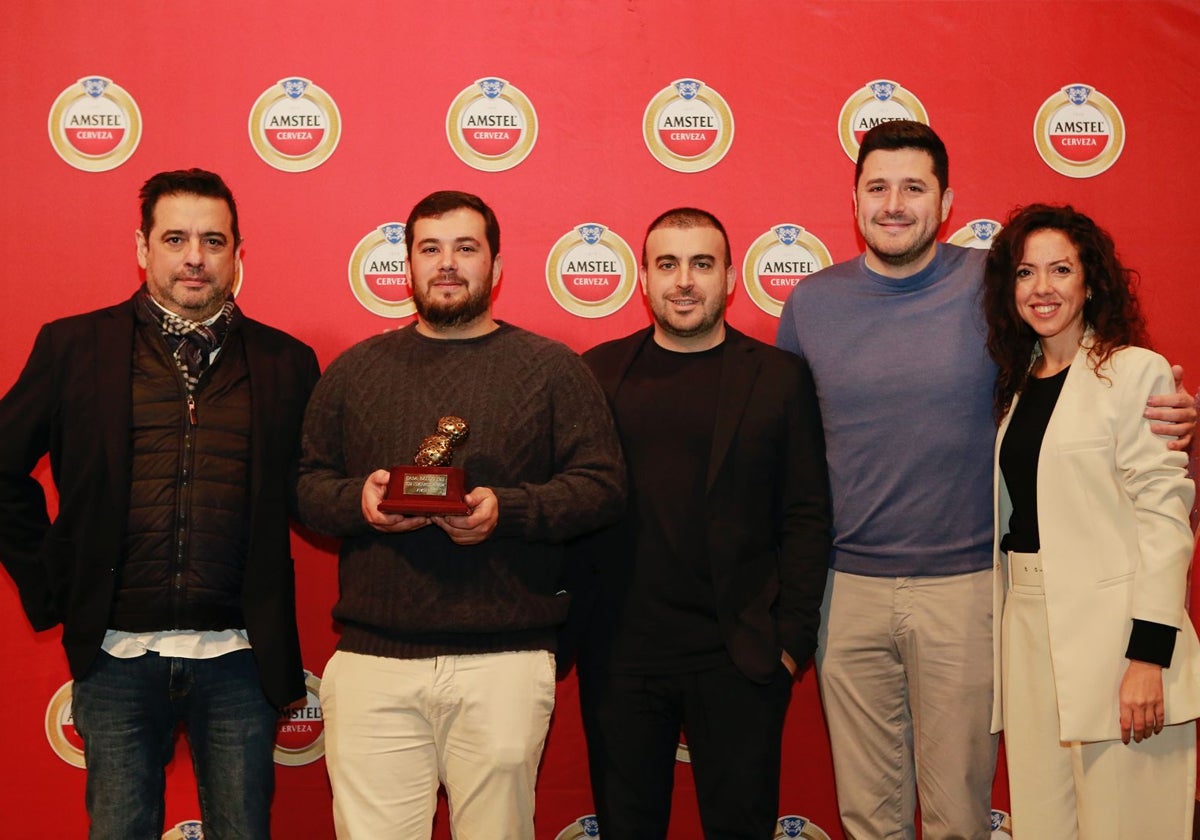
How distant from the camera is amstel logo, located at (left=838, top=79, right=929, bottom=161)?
12.0ft

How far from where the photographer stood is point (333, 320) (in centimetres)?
360

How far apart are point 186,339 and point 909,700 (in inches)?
88.6

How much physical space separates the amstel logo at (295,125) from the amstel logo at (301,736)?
182 cm

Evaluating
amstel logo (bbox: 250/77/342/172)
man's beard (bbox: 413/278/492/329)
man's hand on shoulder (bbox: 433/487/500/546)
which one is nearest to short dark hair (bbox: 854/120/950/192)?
man's beard (bbox: 413/278/492/329)

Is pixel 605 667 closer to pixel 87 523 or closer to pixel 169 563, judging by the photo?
pixel 169 563

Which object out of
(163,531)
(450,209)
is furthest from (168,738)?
(450,209)

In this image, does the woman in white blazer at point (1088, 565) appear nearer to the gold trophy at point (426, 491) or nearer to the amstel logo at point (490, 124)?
the gold trophy at point (426, 491)

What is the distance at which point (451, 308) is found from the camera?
8.97ft

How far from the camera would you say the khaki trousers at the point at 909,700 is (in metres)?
2.87

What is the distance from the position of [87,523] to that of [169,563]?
0.22 m

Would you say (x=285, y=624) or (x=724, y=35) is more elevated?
(x=724, y=35)

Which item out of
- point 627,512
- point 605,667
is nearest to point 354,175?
point 627,512

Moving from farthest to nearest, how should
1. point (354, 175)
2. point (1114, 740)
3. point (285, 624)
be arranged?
point (354, 175), point (285, 624), point (1114, 740)

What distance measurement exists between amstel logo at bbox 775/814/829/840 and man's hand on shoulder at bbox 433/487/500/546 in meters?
1.87
